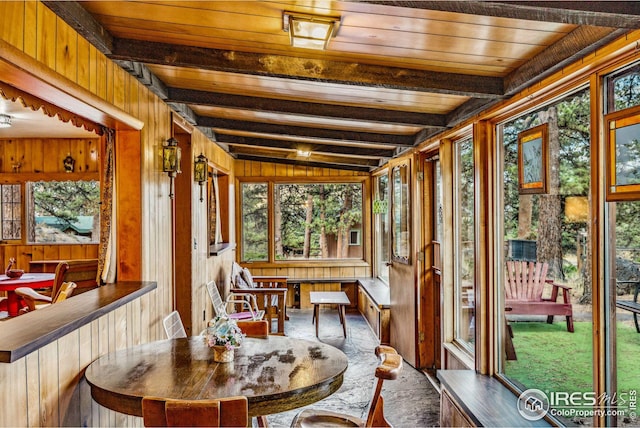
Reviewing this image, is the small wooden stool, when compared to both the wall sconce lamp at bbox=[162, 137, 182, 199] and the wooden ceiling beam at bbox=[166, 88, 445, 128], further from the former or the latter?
the wall sconce lamp at bbox=[162, 137, 182, 199]

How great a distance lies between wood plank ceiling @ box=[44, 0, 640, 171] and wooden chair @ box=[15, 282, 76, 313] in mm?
1570

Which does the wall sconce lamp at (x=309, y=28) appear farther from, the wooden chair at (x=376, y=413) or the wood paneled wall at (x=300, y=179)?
the wood paneled wall at (x=300, y=179)

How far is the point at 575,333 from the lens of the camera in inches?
92.4

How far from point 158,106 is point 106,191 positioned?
3.08 ft

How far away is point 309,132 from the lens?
4.91 meters

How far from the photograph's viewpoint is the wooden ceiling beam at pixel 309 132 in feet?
15.8

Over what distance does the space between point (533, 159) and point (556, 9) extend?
1.24 meters

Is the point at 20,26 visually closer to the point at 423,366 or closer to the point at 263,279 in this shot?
the point at 423,366

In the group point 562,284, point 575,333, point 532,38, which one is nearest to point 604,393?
point 575,333

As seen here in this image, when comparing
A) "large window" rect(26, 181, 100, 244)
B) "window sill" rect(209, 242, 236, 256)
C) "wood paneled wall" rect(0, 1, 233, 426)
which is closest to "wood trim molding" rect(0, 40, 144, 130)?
"wood paneled wall" rect(0, 1, 233, 426)

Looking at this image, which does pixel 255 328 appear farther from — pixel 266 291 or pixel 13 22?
pixel 266 291

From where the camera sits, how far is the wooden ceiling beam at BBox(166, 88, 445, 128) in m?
3.77

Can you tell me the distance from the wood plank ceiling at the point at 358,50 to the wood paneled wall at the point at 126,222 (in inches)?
4.7

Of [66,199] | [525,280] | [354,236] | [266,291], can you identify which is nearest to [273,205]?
[354,236]
